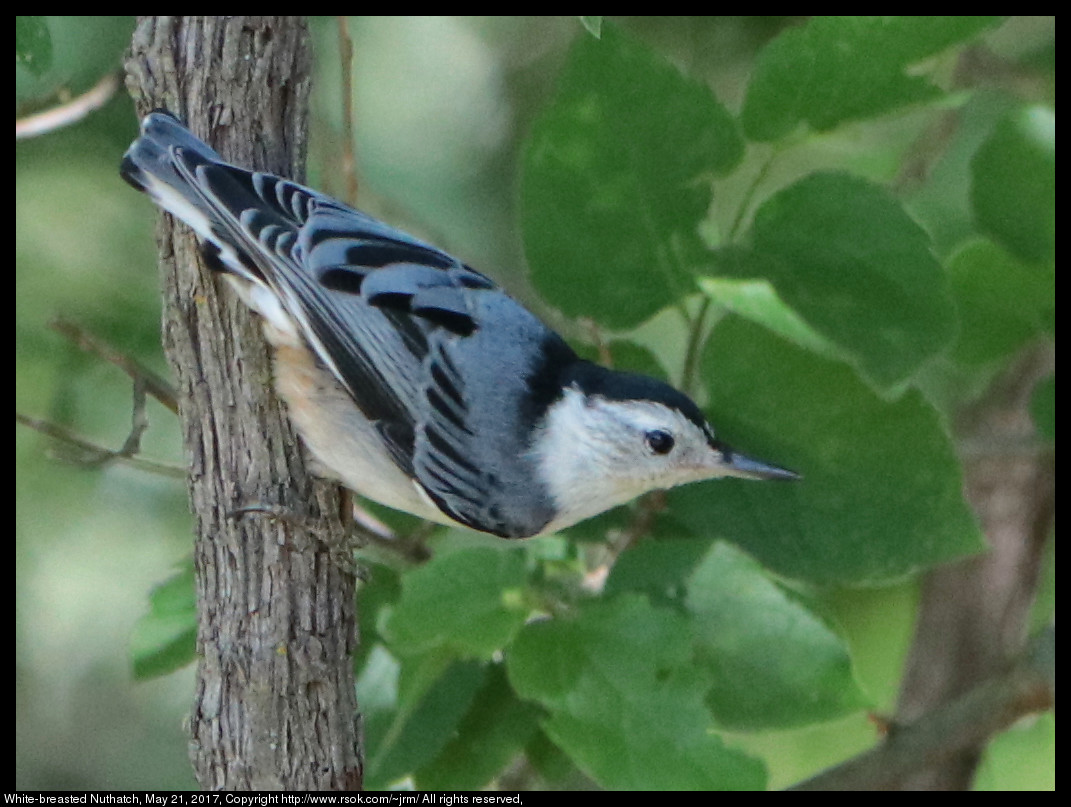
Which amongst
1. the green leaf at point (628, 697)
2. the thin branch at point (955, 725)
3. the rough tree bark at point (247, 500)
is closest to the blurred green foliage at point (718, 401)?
the green leaf at point (628, 697)

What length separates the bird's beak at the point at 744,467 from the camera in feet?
5.81

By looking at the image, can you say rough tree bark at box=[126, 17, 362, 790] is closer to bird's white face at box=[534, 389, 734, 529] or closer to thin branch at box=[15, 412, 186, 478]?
thin branch at box=[15, 412, 186, 478]

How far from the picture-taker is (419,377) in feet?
6.00

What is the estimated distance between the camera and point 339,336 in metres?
1.78

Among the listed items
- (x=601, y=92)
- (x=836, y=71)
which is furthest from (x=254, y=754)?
(x=836, y=71)

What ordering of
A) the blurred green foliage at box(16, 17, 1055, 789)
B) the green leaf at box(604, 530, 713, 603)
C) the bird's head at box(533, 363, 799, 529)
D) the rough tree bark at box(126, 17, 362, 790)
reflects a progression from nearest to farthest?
the rough tree bark at box(126, 17, 362, 790) < the blurred green foliage at box(16, 17, 1055, 789) < the green leaf at box(604, 530, 713, 603) < the bird's head at box(533, 363, 799, 529)

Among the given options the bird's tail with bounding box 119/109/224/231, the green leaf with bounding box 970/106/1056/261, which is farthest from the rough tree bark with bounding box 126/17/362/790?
the green leaf with bounding box 970/106/1056/261

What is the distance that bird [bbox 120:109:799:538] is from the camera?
1.67m

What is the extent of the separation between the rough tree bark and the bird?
0.05 meters

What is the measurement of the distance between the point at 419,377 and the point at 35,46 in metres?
0.66

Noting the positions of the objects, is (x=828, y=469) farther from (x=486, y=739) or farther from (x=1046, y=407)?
(x=486, y=739)

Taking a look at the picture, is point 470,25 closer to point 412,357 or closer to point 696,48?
point 696,48

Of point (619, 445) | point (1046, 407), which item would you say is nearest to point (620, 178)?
point (619, 445)
